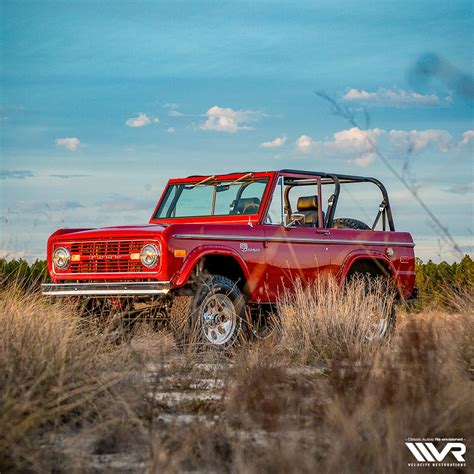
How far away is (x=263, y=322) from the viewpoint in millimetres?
10422

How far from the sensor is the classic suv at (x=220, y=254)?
9141 millimetres

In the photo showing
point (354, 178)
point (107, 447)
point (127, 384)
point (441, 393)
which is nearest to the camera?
point (107, 447)

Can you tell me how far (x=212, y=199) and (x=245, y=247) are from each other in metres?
1.49

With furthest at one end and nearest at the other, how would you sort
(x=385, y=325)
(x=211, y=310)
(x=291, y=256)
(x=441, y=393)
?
(x=385, y=325)
(x=291, y=256)
(x=211, y=310)
(x=441, y=393)

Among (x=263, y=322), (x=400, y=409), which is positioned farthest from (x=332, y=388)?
(x=263, y=322)

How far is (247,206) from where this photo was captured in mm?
10625

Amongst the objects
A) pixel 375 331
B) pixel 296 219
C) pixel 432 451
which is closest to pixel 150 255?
pixel 296 219

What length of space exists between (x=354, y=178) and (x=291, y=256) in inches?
84.7

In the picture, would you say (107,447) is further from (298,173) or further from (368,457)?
(298,173)

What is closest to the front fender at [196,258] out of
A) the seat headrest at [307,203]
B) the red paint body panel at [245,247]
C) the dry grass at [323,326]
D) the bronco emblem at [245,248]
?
the red paint body panel at [245,247]

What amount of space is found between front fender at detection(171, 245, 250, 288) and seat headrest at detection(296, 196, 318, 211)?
1746 mm

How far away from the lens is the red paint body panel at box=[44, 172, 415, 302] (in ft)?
30.1

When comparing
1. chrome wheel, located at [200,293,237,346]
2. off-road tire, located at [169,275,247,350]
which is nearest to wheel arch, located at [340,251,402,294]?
chrome wheel, located at [200,293,237,346]

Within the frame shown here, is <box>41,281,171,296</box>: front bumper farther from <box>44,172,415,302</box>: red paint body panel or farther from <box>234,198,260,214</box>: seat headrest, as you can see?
<box>234,198,260,214</box>: seat headrest
